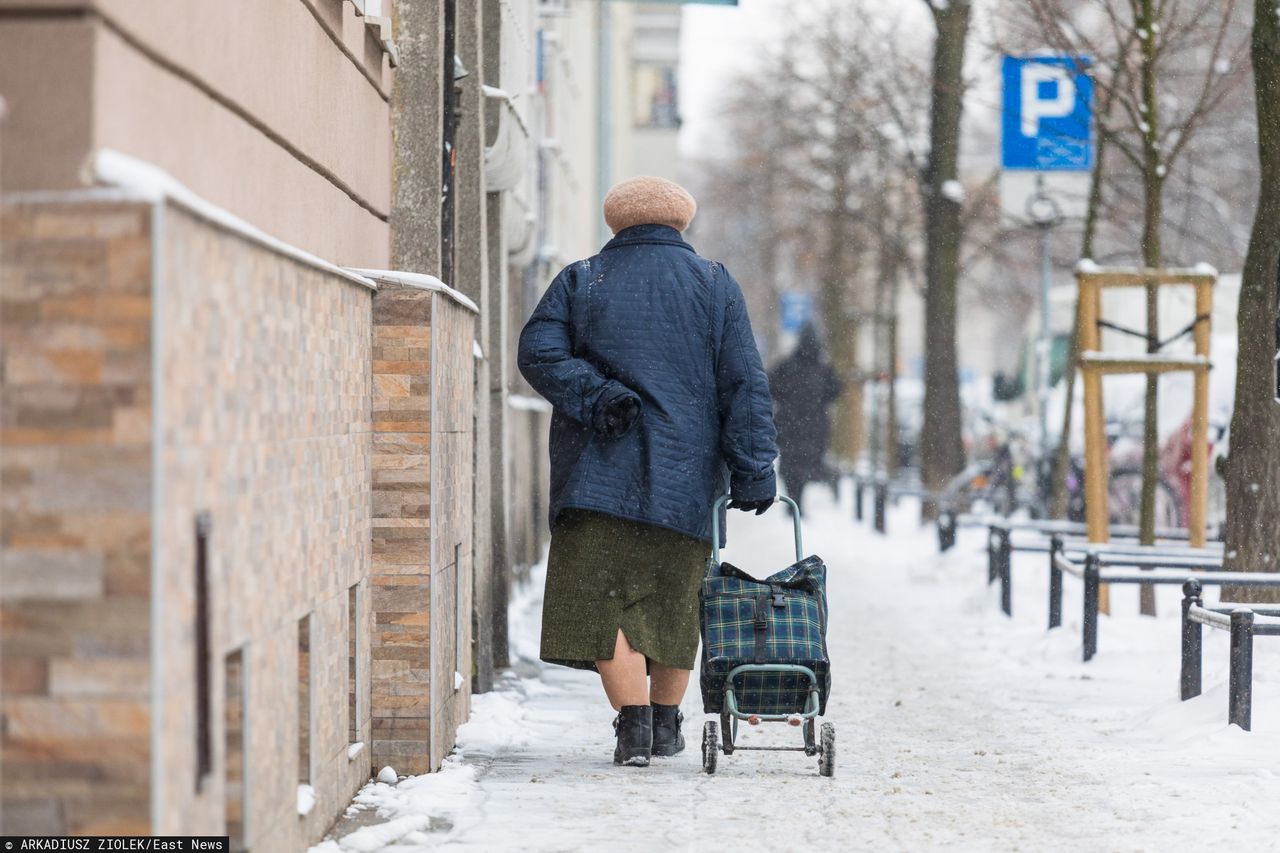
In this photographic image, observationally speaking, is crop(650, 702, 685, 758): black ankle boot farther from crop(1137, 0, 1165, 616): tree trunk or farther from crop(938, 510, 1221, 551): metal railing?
crop(938, 510, 1221, 551): metal railing

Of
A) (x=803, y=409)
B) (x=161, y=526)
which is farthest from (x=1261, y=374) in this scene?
(x=803, y=409)

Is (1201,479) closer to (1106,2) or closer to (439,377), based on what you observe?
(1106,2)

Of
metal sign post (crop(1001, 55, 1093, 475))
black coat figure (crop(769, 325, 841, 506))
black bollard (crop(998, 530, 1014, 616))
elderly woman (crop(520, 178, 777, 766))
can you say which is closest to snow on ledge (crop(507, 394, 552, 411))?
black bollard (crop(998, 530, 1014, 616))

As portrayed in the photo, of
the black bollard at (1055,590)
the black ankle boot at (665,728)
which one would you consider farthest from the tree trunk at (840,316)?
the black ankle boot at (665,728)

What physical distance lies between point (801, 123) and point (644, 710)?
2579cm

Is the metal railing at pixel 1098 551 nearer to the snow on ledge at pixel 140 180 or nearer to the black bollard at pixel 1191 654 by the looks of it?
the black bollard at pixel 1191 654

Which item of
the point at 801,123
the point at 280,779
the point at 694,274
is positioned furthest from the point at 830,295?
the point at 280,779

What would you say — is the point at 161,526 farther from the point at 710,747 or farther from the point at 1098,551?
the point at 1098,551

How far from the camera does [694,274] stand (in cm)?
714

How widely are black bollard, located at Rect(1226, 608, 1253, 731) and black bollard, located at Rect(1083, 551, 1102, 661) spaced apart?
2.43 m

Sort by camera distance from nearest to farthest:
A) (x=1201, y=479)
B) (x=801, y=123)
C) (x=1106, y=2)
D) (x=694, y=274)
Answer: (x=694, y=274) → (x=1201, y=479) → (x=1106, y=2) → (x=801, y=123)

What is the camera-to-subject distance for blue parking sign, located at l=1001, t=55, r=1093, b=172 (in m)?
14.5

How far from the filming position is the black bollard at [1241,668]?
7453 millimetres

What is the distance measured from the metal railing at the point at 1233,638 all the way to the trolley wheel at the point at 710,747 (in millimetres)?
1921
